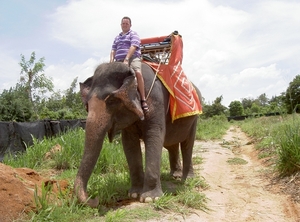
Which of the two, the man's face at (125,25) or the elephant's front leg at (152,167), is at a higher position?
the man's face at (125,25)

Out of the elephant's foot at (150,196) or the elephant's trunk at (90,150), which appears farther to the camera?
the elephant's foot at (150,196)

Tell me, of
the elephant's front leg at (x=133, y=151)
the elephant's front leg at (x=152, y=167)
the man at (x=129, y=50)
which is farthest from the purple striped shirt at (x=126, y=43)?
the elephant's front leg at (x=152, y=167)

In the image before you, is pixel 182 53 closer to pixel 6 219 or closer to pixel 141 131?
pixel 141 131

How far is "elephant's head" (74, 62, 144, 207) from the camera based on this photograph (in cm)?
371

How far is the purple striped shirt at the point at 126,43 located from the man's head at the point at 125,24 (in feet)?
0.20

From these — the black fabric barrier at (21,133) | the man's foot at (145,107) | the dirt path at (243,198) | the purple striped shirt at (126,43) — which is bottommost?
the dirt path at (243,198)

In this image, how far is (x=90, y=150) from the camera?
12.2ft

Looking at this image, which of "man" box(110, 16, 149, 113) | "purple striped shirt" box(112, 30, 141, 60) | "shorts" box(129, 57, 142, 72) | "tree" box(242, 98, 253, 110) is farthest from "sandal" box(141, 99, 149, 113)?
"tree" box(242, 98, 253, 110)

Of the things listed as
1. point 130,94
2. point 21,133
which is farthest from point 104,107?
point 21,133

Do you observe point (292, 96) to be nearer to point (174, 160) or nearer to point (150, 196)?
point (174, 160)

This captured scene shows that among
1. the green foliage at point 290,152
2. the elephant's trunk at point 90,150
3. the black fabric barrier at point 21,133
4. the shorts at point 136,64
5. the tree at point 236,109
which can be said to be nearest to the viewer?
the elephant's trunk at point 90,150

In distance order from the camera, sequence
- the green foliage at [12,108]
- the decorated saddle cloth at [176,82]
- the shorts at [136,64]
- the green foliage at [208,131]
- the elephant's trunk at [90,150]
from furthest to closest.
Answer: the green foliage at [12,108]
the green foliage at [208,131]
the decorated saddle cloth at [176,82]
the shorts at [136,64]
the elephant's trunk at [90,150]

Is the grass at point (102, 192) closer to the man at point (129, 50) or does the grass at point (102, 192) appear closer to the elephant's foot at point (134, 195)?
the elephant's foot at point (134, 195)

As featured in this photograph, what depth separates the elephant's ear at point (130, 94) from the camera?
391 cm
